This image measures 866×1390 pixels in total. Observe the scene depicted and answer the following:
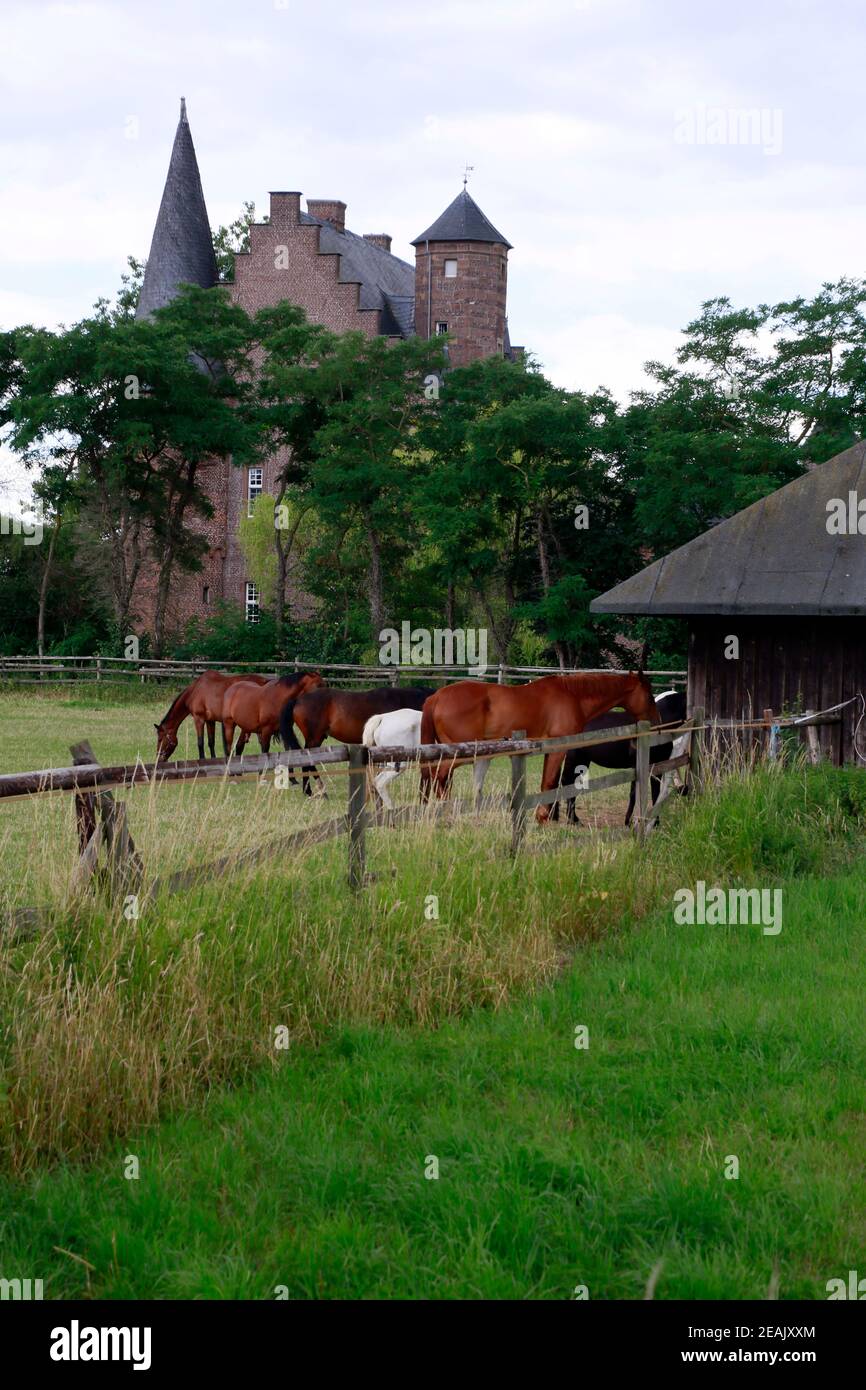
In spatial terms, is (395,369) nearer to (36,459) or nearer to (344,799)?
(36,459)

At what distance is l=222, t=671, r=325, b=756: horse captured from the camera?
17.4 metres

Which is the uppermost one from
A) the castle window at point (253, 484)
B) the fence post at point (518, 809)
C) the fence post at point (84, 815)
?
the castle window at point (253, 484)

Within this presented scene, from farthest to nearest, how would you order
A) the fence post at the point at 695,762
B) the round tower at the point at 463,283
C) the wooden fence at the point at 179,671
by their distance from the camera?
the round tower at the point at 463,283 < the wooden fence at the point at 179,671 < the fence post at the point at 695,762

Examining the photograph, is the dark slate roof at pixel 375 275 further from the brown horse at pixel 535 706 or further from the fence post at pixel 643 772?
the fence post at pixel 643 772

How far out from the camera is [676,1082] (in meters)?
5.21

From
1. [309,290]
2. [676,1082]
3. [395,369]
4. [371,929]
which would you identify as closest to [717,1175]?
[676,1082]

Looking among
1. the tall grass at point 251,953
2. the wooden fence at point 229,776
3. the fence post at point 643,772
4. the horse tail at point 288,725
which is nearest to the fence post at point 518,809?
the wooden fence at point 229,776

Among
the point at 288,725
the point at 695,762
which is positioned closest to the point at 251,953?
the point at 695,762

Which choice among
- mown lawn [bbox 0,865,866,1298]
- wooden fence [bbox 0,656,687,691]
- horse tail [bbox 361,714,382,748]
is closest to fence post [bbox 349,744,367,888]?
mown lawn [bbox 0,865,866,1298]

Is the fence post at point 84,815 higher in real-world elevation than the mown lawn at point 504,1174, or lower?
higher

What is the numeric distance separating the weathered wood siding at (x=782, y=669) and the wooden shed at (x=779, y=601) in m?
0.01

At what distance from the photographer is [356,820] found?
6.79 m

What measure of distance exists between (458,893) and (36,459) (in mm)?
37717

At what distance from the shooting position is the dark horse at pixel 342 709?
15.8 metres
